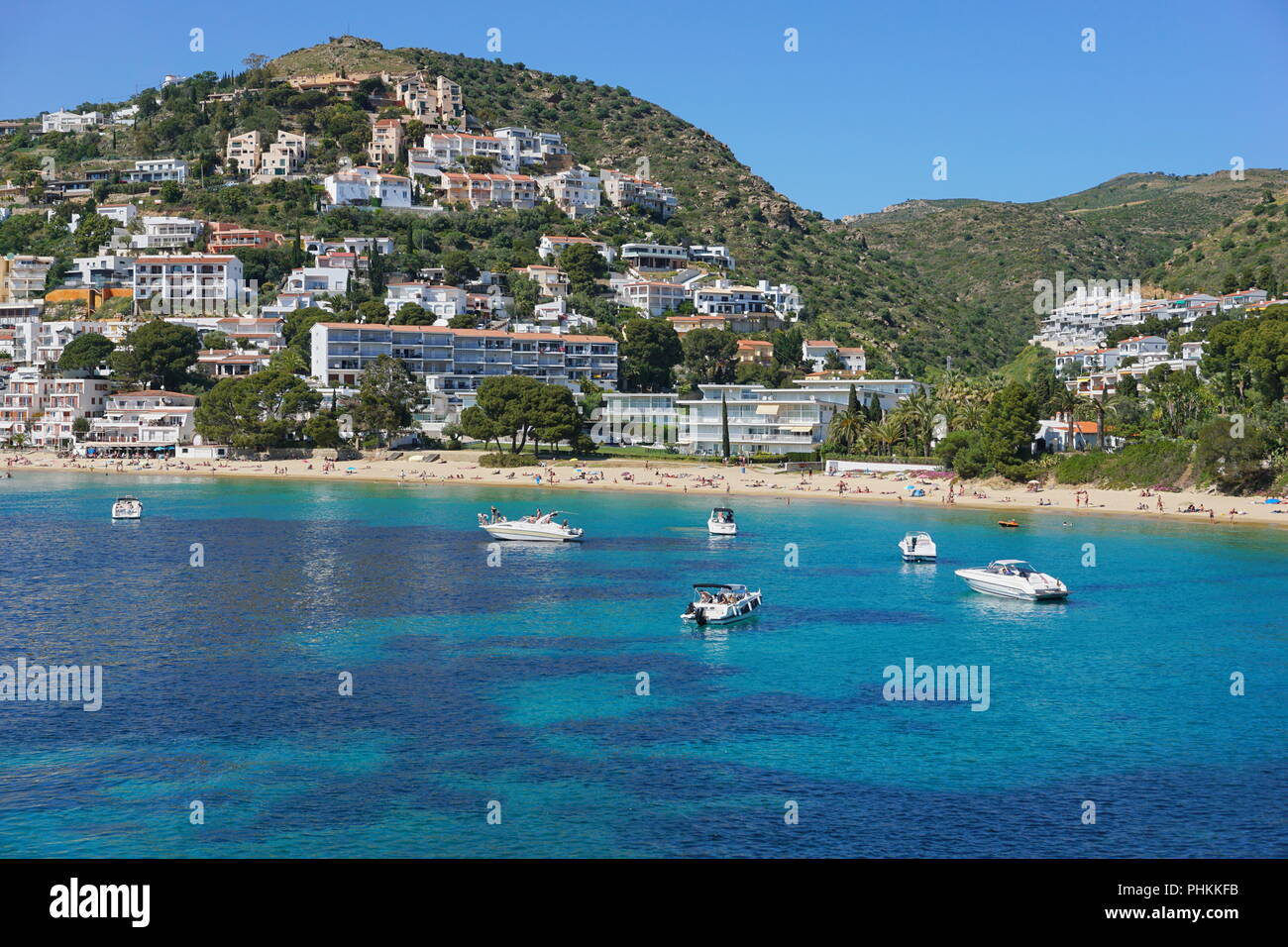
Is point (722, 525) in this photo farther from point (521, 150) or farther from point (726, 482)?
point (521, 150)

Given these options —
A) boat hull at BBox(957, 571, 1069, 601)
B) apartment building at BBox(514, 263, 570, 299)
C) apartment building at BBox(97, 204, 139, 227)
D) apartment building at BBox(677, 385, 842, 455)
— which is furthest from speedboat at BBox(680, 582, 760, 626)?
apartment building at BBox(97, 204, 139, 227)

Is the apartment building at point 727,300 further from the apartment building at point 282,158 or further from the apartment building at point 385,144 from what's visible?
the apartment building at point 282,158

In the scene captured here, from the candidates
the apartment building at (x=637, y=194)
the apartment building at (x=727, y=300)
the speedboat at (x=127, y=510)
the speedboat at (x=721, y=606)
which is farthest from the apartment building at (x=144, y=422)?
the apartment building at (x=637, y=194)

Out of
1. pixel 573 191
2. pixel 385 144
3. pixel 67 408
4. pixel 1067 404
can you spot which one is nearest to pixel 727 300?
pixel 573 191

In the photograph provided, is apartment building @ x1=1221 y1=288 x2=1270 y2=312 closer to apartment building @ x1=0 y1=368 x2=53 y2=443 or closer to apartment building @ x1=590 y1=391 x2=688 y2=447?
apartment building @ x1=590 y1=391 x2=688 y2=447

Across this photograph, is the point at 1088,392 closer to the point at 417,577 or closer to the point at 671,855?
the point at 417,577
